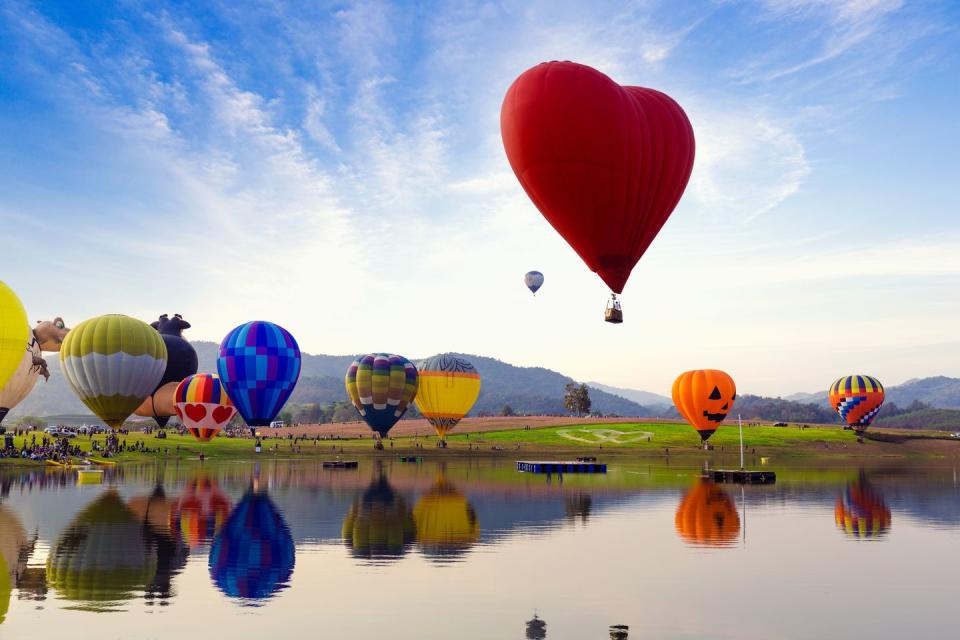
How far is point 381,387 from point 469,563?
6510cm

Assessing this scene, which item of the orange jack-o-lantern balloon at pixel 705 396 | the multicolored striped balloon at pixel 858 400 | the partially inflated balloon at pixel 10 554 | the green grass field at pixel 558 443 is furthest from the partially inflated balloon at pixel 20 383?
the multicolored striped balloon at pixel 858 400

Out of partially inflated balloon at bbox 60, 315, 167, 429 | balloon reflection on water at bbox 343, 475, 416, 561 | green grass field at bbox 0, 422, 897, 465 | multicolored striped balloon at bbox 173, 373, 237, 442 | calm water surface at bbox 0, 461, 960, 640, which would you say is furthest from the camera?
green grass field at bbox 0, 422, 897, 465

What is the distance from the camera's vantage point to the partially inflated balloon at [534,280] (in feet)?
286

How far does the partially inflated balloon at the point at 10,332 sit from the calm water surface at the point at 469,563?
1694 cm

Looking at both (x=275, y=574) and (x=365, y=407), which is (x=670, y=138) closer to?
(x=275, y=574)

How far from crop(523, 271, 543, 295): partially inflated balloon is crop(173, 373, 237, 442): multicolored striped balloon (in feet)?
108

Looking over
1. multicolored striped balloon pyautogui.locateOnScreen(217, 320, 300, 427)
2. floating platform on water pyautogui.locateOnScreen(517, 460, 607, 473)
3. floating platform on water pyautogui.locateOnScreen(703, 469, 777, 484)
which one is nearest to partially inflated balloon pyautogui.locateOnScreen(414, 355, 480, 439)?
multicolored striped balloon pyautogui.locateOnScreen(217, 320, 300, 427)

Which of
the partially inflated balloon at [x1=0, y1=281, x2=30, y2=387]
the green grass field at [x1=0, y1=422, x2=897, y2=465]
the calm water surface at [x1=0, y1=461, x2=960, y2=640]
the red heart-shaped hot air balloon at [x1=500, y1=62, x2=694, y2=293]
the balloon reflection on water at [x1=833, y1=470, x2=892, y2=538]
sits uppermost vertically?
the red heart-shaped hot air balloon at [x1=500, y1=62, x2=694, y2=293]

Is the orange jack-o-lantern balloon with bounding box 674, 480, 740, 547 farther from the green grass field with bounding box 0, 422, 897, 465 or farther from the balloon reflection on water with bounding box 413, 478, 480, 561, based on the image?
the green grass field with bounding box 0, 422, 897, 465

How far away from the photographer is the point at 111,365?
67000 mm

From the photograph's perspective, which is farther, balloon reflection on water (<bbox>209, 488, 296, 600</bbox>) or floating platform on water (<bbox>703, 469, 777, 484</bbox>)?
floating platform on water (<bbox>703, 469, 777, 484</bbox>)

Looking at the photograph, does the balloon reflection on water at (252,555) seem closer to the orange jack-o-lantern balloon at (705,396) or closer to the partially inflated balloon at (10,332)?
the partially inflated balloon at (10,332)

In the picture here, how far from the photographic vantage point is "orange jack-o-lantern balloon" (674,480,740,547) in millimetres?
31025

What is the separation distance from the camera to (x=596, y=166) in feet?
104
